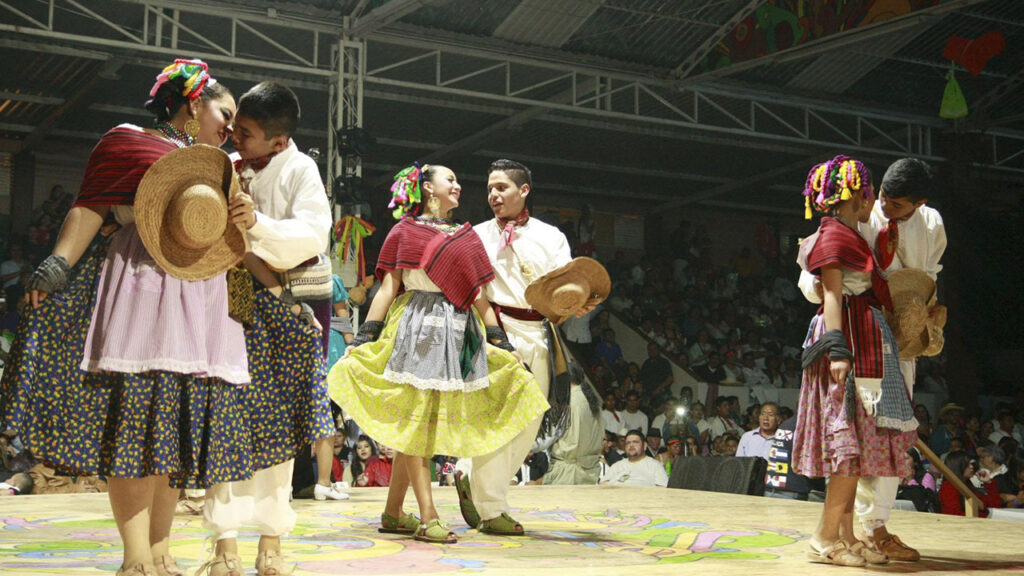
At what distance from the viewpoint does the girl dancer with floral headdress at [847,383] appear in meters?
3.63

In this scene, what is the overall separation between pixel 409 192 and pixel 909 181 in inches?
77.7

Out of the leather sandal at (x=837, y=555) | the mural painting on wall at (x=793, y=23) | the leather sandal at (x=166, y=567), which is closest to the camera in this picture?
the leather sandal at (x=166, y=567)

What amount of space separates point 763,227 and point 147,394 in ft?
54.3

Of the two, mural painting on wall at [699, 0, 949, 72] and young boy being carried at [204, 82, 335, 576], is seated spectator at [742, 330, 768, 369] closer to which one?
mural painting on wall at [699, 0, 949, 72]

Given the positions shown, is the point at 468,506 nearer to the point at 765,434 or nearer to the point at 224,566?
the point at 224,566

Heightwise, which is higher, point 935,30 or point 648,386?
point 935,30

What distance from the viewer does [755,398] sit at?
12.5 m

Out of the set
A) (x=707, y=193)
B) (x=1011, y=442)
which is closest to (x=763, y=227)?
(x=707, y=193)

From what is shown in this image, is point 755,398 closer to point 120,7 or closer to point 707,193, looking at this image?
point 707,193

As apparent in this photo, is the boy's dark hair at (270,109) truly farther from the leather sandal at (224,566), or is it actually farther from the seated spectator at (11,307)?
the seated spectator at (11,307)

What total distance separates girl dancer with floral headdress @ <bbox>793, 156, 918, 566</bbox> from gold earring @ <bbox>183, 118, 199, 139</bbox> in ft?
6.89

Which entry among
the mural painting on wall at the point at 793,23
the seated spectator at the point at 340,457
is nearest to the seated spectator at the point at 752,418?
the mural painting on wall at the point at 793,23

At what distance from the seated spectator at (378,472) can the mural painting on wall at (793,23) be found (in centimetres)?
581

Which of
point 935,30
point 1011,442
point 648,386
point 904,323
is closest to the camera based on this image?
point 904,323
